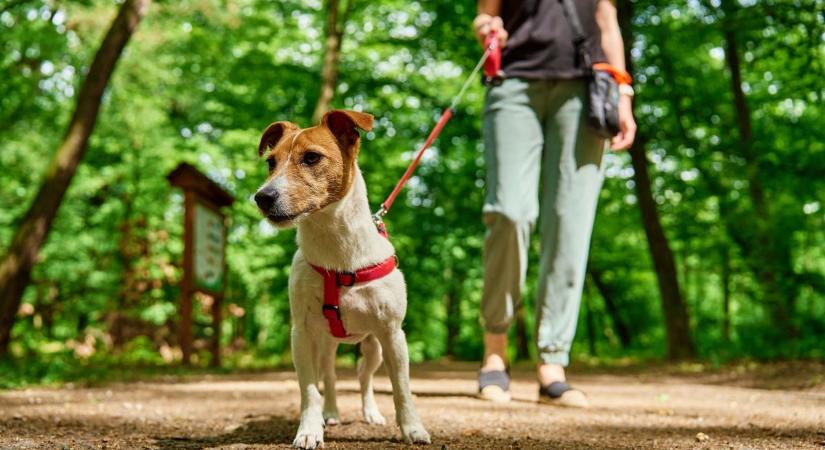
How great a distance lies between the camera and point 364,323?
9.17 feet

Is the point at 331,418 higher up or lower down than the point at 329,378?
lower down

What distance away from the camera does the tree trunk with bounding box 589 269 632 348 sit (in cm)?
2005

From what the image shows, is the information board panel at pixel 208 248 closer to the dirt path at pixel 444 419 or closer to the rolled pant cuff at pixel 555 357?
the dirt path at pixel 444 419

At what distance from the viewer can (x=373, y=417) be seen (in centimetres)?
343

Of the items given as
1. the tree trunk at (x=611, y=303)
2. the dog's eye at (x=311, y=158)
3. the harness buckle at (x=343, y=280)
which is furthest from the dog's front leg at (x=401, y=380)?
the tree trunk at (x=611, y=303)

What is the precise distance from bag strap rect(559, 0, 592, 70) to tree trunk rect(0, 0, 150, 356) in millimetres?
5356

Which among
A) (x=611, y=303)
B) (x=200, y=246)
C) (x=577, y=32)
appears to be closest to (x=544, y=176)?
(x=577, y=32)

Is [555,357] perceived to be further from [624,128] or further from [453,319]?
[453,319]

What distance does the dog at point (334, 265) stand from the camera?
2.71 meters

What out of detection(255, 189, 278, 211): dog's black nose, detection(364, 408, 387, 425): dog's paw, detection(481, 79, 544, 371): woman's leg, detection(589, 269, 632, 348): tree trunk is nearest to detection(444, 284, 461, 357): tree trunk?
detection(589, 269, 632, 348): tree trunk

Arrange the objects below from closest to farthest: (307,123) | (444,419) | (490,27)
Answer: (444,419), (490,27), (307,123)

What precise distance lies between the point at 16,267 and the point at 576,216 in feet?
19.4

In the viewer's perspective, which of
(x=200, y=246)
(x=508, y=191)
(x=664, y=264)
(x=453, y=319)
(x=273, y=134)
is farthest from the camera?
(x=453, y=319)

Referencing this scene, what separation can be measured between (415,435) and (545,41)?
2.46 metres
